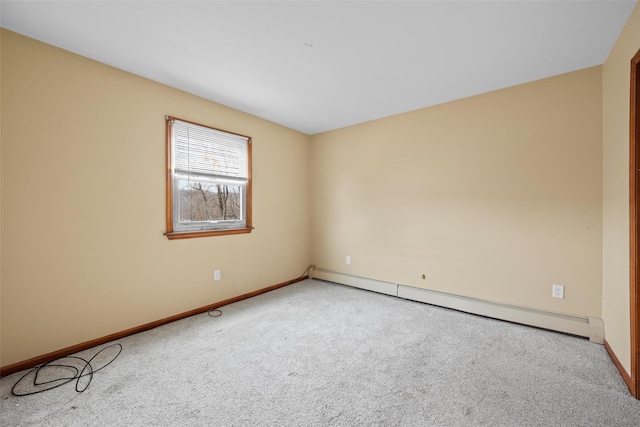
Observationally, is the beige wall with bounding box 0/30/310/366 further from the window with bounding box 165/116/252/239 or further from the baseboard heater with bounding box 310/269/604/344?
the baseboard heater with bounding box 310/269/604/344

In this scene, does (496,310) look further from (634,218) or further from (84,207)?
(84,207)

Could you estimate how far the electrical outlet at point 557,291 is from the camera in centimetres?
240

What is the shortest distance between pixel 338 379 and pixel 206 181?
94.2 inches

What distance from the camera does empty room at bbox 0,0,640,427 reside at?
162 cm

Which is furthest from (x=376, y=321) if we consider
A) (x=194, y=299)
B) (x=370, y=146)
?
(x=370, y=146)

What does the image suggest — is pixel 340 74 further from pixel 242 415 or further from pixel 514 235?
pixel 242 415

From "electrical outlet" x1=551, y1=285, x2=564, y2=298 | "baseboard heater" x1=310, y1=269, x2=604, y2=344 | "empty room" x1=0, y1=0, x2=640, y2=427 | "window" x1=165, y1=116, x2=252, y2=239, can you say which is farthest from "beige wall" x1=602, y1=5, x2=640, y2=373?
"window" x1=165, y1=116, x2=252, y2=239

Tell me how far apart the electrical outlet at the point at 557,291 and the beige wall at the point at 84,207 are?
3.43 m

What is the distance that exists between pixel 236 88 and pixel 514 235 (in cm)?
321

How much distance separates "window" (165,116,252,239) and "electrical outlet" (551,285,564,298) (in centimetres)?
331

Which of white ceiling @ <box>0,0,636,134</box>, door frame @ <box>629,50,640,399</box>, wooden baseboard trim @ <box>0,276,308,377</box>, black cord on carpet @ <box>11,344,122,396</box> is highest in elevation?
white ceiling @ <box>0,0,636,134</box>

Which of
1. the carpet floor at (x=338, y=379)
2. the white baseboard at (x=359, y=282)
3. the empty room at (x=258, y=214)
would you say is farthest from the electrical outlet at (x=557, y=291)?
the white baseboard at (x=359, y=282)

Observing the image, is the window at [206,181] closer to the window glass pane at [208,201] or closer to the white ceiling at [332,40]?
the window glass pane at [208,201]

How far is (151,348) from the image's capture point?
7.02 feet
